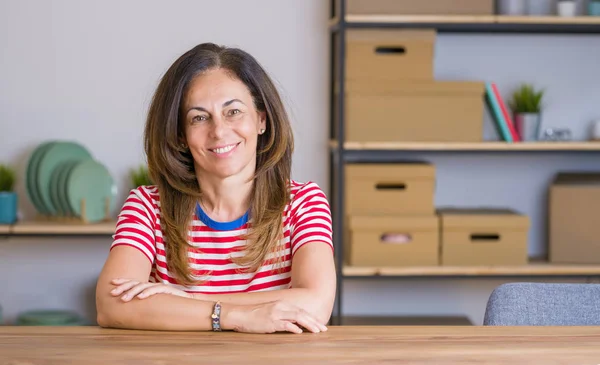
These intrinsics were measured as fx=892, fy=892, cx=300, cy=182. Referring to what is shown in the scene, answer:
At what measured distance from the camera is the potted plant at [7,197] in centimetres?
341

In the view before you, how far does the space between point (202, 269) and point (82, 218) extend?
1.73 meters

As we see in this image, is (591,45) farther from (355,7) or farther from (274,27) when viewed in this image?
(274,27)

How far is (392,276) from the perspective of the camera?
332 cm

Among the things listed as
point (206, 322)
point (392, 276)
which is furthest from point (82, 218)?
point (206, 322)

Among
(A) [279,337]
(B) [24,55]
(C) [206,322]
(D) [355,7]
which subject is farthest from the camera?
(B) [24,55]

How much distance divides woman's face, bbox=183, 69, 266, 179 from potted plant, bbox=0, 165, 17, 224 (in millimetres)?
1807

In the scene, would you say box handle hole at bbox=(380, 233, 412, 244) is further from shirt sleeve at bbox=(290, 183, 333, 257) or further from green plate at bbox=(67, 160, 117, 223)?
shirt sleeve at bbox=(290, 183, 333, 257)

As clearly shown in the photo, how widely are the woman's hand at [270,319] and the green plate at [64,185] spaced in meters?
2.04

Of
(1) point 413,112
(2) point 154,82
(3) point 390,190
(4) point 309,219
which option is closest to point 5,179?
(2) point 154,82

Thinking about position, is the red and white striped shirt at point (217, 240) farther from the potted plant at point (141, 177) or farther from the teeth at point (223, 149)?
the potted plant at point (141, 177)

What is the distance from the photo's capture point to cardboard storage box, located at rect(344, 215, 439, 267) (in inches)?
130

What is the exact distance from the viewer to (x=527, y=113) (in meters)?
3.44

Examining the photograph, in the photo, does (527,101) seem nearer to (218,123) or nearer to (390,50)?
(390,50)

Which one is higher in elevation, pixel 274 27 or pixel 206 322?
pixel 274 27
